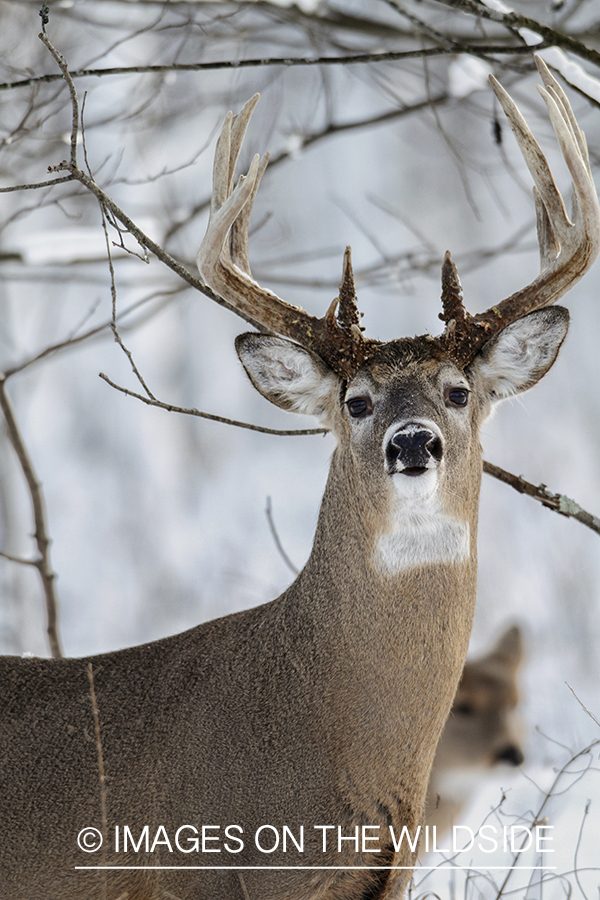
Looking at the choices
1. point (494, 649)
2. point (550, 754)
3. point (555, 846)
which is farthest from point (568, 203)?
point (555, 846)

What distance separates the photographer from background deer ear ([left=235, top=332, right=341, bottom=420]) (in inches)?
157

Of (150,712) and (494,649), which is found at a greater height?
(494,649)

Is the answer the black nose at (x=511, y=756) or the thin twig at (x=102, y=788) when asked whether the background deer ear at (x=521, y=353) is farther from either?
the black nose at (x=511, y=756)

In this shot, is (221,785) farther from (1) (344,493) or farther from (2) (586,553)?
(2) (586,553)

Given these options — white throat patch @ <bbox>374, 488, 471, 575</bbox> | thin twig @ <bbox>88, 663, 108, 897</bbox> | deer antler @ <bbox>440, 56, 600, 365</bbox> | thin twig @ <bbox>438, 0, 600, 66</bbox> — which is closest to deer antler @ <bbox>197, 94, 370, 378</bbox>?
deer antler @ <bbox>440, 56, 600, 365</bbox>

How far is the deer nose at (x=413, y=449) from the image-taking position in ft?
11.1

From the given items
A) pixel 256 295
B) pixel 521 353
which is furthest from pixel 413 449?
pixel 256 295

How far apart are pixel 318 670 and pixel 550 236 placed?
6.27ft

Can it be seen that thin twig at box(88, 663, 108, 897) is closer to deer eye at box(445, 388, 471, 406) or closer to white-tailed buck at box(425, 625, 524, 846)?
deer eye at box(445, 388, 471, 406)

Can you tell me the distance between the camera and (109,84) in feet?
28.9

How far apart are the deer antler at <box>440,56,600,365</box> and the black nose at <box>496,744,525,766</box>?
2.99 meters

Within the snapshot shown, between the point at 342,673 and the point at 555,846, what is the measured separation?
1918mm

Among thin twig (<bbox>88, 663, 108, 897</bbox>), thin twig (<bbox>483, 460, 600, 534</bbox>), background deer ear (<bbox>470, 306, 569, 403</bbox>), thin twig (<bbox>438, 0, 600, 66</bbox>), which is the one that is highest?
thin twig (<bbox>438, 0, 600, 66</bbox>)

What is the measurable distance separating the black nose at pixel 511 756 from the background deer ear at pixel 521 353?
277cm
